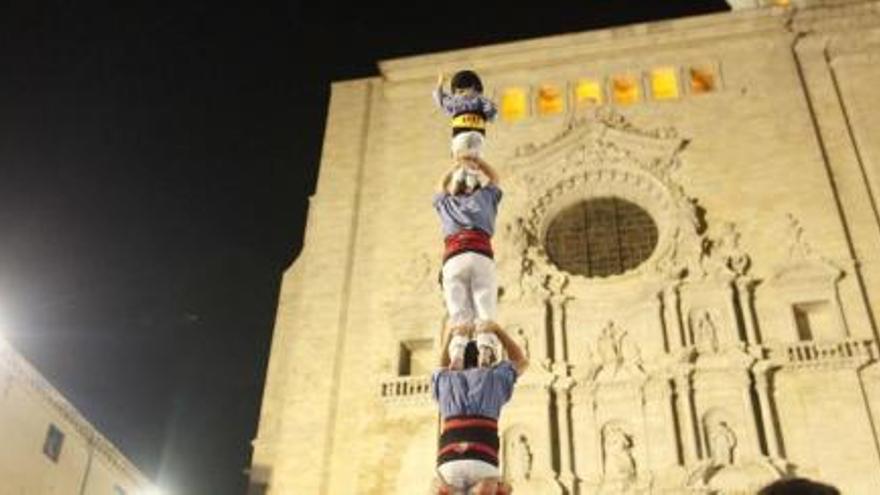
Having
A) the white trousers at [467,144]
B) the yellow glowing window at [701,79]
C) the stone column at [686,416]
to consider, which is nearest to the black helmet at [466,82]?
the white trousers at [467,144]

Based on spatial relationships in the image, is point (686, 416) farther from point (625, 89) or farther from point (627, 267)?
point (625, 89)

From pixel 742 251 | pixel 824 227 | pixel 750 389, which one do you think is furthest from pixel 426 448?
pixel 824 227

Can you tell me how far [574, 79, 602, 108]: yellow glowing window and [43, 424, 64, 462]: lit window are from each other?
13.7 meters

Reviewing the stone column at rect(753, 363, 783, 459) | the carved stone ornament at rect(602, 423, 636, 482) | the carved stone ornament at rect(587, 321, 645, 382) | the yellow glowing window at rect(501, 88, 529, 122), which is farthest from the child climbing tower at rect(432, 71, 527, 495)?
the yellow glowing window at rect(501, 88, 529, 122)

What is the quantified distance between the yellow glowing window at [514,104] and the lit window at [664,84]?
303 centimetres

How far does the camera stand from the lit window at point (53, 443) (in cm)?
2084

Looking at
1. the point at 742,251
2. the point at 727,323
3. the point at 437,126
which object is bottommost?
the point at 727,323

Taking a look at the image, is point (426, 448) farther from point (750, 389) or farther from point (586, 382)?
point (750, 389)

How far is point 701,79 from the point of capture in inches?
922

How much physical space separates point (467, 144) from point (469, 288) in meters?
1.45

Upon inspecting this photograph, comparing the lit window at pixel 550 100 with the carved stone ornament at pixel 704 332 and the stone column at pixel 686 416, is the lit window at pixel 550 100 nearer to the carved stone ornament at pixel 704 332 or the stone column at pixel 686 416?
the carved stone ornament at pixel 704 332

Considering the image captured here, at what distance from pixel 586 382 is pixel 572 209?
4799 mm

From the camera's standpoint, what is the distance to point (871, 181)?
20594mm

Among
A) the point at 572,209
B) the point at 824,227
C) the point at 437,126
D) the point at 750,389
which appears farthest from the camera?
the point at 437,126
